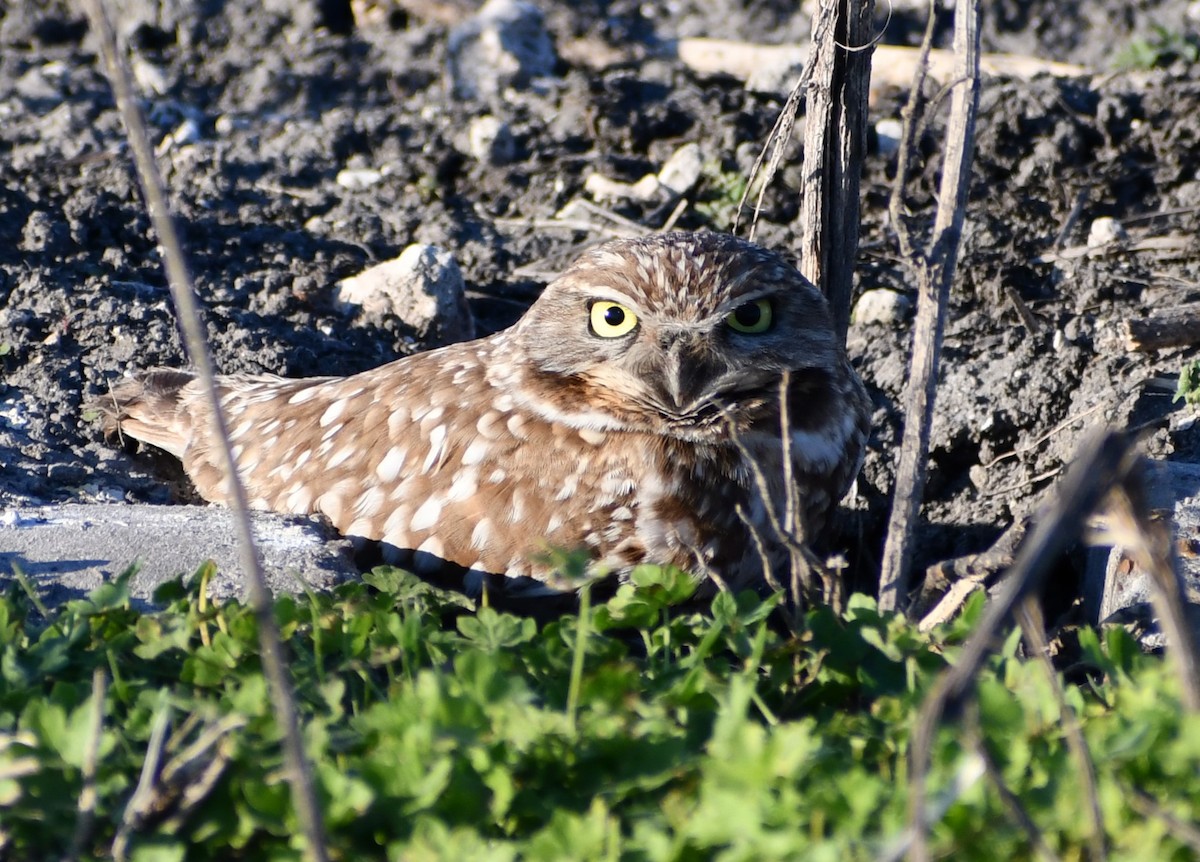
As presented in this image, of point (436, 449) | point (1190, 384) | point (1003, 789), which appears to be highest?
point (1190, 384)

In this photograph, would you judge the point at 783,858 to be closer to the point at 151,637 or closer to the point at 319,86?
the point at 151,637

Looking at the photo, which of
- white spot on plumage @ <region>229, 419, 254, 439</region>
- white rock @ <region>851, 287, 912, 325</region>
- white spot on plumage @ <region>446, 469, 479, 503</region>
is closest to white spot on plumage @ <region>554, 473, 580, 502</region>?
white spot on plumage @ <region>446, 469, 479, 503</region>

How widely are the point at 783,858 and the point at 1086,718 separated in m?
0.71

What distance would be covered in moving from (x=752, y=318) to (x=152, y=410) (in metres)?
1.90

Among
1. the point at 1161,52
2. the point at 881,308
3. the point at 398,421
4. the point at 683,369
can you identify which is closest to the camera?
the point at 683,369

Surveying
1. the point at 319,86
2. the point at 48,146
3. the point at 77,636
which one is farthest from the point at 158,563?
the point at 319,86

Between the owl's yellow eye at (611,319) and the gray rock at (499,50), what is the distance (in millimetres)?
3084

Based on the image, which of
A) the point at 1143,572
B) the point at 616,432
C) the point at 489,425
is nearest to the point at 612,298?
the point at 616,432

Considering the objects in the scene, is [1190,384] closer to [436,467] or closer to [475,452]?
[475,452]

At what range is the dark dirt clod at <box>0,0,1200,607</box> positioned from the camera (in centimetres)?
420

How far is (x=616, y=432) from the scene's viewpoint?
3422 mm

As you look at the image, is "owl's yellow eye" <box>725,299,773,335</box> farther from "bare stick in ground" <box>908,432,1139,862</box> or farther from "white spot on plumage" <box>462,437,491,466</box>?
"bare stick in ground" <box>908,432,1139,862</box>

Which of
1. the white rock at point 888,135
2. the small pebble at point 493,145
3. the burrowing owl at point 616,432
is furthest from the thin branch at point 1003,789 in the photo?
the small pebble at point 493,145

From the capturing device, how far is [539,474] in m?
3.40
